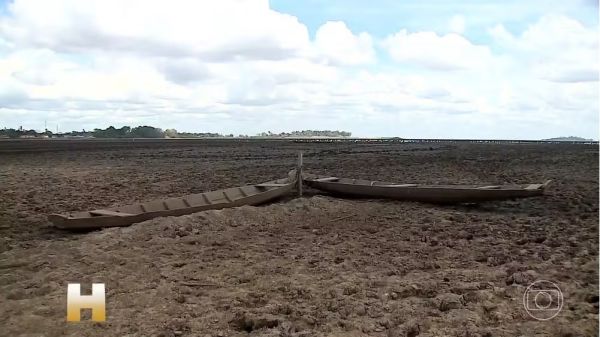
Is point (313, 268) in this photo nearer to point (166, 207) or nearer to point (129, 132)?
point (166, 207)

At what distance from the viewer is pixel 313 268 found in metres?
6.20

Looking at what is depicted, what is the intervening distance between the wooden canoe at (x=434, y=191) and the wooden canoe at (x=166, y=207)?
4.92 ft

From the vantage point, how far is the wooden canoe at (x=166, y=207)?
307 inches

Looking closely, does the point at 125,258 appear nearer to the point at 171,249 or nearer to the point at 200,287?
the point at 171,249

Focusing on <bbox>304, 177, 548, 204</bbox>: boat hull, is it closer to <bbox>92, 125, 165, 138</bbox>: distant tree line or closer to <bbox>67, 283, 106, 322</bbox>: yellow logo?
<bbox>67, 283, 106, 322</bbox>: yellow logo

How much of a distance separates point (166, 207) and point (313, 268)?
3.88 m

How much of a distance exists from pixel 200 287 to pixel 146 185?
32.0ft

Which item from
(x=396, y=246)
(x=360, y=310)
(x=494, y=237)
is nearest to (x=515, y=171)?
(x=494, y=237)

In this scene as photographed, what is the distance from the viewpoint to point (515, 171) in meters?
19.6

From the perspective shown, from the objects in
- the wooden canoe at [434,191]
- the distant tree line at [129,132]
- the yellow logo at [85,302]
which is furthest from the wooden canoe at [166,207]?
the distant tree line at [129,132]

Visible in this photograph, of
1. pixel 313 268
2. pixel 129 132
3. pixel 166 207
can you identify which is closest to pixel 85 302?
pixel 313 268

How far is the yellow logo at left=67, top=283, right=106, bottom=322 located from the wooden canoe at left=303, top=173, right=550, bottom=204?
24.3 ft

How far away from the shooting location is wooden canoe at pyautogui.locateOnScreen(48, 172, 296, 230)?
→ 25.6 ft

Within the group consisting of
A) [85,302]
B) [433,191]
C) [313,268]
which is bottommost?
[85,302]
